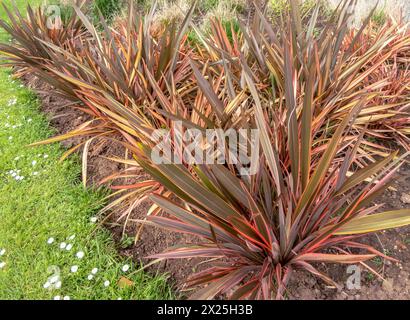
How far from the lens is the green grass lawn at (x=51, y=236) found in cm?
186

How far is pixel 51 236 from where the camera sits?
7.08ft

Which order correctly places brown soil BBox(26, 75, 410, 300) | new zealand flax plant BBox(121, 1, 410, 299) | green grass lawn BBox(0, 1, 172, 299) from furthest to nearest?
green grass lawn BBox(0, 1, 172, 299) → brown soil BBox(26, 75, 410, 300) → new zealand flax plant BBox(121, 1, 410, 299)

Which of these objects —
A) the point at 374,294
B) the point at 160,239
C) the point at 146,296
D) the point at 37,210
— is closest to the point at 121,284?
the point at 146,296

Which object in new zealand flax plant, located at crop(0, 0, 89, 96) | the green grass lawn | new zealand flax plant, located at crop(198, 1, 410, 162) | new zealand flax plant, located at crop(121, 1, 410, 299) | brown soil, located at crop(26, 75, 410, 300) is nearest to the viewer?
new zealand flax plant, located at crop(121, 1, 410, 299)

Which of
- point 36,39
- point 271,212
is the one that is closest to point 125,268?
point 271,212

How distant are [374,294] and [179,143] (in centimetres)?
119

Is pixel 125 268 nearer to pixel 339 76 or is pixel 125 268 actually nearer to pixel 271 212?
pixel 271 212

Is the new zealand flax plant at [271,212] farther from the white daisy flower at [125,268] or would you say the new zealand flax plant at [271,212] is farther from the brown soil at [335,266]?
the white daisy flower at [125,268]

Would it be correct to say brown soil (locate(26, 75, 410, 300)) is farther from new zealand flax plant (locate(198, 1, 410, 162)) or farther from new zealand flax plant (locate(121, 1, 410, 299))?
new zealand flax plant (locate(198, 1, 410, 162))

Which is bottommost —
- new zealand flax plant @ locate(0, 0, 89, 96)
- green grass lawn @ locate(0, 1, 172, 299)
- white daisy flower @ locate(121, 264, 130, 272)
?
green grass lawn @ locate(0, 1, 172, 299)

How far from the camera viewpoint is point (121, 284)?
72.7 inches

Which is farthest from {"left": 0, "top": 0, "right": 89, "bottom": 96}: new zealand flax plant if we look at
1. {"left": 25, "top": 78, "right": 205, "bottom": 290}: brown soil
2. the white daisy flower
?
the white daisy flower

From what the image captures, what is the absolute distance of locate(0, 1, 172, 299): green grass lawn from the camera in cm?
186
